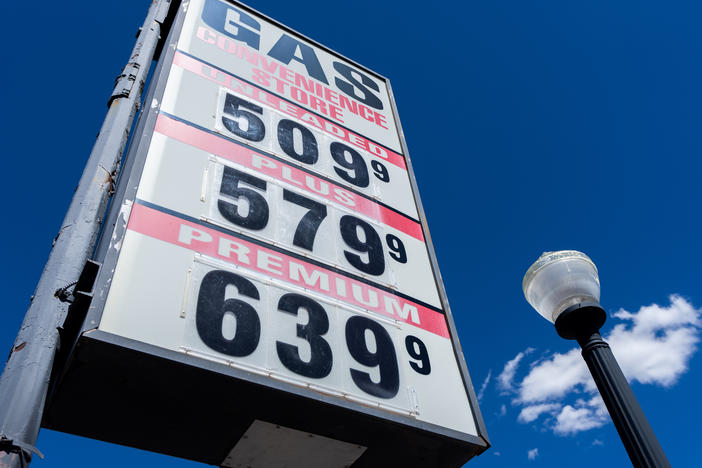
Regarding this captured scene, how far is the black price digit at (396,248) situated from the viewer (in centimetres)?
432

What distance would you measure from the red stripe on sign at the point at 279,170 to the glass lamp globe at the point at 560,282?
982 mm

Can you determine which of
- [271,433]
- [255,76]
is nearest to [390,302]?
[271,433]

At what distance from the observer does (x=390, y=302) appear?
12.7 ft

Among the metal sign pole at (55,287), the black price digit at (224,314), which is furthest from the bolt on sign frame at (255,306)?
the metal sign pole at (55,287)

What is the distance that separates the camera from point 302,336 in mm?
3162

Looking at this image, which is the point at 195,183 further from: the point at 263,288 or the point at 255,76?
the point at 255,76

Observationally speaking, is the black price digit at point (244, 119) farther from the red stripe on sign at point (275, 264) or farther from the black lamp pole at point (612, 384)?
the black lamp pole at point (612, 384)

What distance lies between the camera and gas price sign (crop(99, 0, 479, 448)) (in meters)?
2.93

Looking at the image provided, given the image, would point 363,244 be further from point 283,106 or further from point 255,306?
point 283,106

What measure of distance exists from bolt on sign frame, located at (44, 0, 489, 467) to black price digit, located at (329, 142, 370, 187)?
0.08ft

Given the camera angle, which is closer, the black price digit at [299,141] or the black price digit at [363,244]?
the black price digit at [363,244]

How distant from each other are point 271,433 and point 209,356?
0.59 meters

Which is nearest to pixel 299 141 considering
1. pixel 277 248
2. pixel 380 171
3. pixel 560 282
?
pixel 380 171

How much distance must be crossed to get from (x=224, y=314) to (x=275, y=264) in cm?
57
